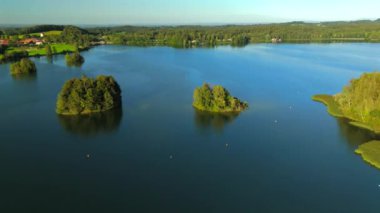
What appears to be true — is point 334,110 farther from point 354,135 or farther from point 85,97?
point 85,97

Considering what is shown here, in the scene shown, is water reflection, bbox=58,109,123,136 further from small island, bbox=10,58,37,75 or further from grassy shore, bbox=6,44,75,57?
grassy shore, bbox=6,44,75,57

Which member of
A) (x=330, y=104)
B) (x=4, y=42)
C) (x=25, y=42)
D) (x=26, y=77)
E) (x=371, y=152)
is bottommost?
(x=371, y=152)

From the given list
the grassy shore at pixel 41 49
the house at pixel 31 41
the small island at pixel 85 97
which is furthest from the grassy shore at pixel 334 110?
the house at pixel 31 41

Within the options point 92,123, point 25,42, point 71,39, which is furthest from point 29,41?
point 92,123

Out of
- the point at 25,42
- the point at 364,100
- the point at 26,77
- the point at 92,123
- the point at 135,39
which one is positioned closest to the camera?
the point at 92,123

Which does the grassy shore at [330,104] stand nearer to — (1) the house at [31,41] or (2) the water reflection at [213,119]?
(2) the water reflection at [213,119]
